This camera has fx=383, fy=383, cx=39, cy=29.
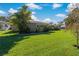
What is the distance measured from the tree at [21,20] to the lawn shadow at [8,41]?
0.14m

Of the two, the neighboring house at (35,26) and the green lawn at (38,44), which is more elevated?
the neighboring house at (35,26)

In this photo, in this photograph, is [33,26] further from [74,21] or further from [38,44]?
[74,21]

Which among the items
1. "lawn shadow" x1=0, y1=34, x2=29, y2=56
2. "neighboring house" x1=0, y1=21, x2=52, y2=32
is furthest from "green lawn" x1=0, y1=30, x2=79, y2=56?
"neighboring house" x1=0, y1=21, x2=52, y2=32

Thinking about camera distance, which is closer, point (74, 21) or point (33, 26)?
point (74, 21)

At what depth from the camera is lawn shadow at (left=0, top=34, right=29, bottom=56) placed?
7.76 m

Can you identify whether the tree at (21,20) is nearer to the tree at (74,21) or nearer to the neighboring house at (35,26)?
the neighboring house at (35,26)

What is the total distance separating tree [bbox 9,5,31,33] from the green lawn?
0.47ft

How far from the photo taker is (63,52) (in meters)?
7.68

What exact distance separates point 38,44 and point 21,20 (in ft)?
2.01

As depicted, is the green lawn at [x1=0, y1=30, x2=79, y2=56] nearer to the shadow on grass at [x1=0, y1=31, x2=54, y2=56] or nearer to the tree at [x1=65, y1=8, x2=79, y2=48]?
the shadow on grass at [x1=0, y1=31, x2=54, y2=56]

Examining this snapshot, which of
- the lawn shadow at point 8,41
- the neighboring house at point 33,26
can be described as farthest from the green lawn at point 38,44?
the neighboring house at point 33,26

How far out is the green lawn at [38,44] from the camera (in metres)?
7.68

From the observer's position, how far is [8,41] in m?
7.88

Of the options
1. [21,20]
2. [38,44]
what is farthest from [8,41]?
[38,44]
